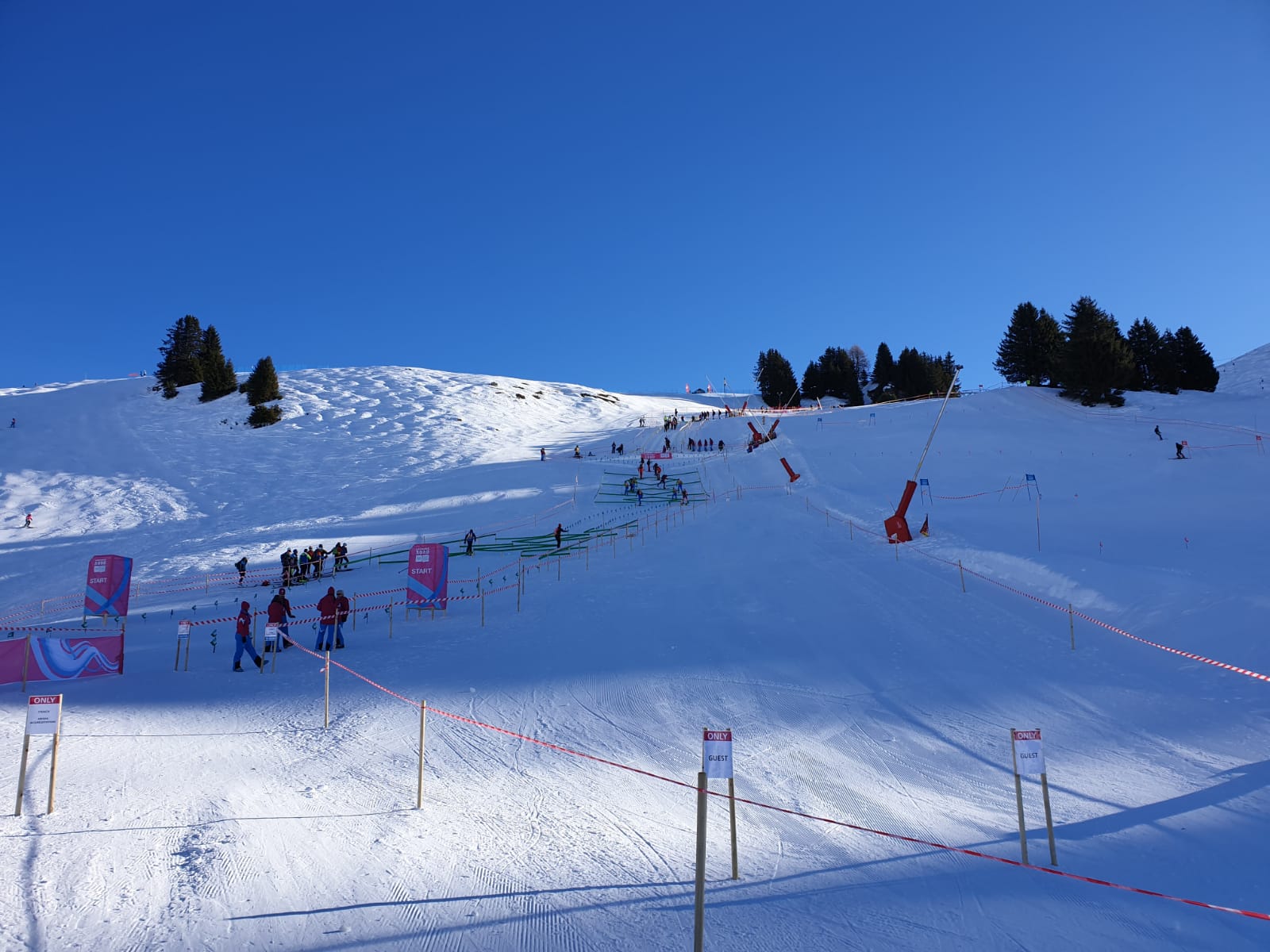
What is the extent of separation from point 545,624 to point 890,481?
19061 mm

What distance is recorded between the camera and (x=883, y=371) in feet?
261

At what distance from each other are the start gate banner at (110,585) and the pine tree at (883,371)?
73.0 metres

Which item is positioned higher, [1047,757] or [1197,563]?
[1197,563]

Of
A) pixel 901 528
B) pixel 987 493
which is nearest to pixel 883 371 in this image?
pixel 987 493

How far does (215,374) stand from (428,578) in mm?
51178

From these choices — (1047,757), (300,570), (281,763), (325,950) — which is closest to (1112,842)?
(1047,757)

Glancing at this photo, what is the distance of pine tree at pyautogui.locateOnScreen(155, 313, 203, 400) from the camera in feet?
202

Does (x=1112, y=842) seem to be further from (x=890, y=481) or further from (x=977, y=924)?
(x=890, y=481)

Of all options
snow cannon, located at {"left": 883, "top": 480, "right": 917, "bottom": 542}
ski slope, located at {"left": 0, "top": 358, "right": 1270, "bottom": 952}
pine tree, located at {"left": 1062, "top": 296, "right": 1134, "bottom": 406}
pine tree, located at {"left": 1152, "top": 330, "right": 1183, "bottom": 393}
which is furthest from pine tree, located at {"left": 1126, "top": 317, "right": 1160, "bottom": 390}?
snow cannon, located at {"left": 883, "top": 480, "right": 917, "bottom": 542}

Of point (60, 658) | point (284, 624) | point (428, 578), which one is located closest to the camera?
Answer: point (60, 658)

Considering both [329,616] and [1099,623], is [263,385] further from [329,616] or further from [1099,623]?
[1099,623]

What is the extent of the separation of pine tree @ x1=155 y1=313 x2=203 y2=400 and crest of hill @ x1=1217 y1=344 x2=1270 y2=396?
8186cm

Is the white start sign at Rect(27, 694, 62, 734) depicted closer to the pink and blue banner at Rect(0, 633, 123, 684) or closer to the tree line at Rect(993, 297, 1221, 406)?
the pink and blue banner at Rect(0, 633, 123, 684)

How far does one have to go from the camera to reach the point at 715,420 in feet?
171
